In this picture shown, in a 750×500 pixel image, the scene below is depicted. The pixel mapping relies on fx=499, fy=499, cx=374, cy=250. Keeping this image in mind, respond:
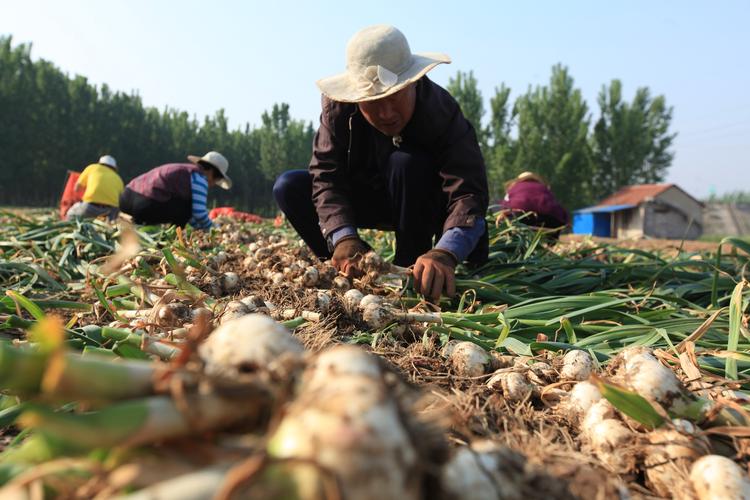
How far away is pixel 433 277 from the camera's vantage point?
196 centimetres

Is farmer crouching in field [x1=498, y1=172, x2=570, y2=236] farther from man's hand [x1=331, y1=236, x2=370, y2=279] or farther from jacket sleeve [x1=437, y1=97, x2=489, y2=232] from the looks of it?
man's hand [x1=331, y1=236, x2=370, y2=279]

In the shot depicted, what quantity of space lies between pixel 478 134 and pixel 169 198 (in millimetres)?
22947

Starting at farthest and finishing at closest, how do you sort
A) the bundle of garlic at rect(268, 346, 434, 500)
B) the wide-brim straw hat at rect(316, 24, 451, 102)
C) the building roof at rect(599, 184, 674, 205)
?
the building roof at rect(599, 184, 674, 205) → the wide-brim straw hat at rect(316, 24, 451, 102) → the bundle of garlic at rect(268, 346, 434, 500)

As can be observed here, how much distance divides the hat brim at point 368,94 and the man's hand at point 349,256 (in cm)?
62

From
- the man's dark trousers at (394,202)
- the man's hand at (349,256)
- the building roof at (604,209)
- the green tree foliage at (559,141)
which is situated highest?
the green tree foliage at (559,141)

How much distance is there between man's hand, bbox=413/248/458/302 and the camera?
194 centimetres

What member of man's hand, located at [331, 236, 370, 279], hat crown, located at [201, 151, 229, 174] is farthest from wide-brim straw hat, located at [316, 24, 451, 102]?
hat crown, located at [201, 151, 229, 174]

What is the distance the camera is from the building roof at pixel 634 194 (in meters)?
22.4

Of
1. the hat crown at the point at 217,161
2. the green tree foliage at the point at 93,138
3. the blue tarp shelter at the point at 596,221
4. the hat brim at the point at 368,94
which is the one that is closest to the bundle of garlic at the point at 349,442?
the hat brim at the point at 368,94

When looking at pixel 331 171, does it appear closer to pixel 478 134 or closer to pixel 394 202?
pixel 394 202

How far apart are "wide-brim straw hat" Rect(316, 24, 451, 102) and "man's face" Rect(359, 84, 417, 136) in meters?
0.07

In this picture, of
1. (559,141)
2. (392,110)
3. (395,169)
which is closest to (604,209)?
(559,141)

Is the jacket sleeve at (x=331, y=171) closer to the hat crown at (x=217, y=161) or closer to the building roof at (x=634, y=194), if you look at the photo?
the hat crown at (x=217, y=161)

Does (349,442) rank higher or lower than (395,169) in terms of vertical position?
lower
